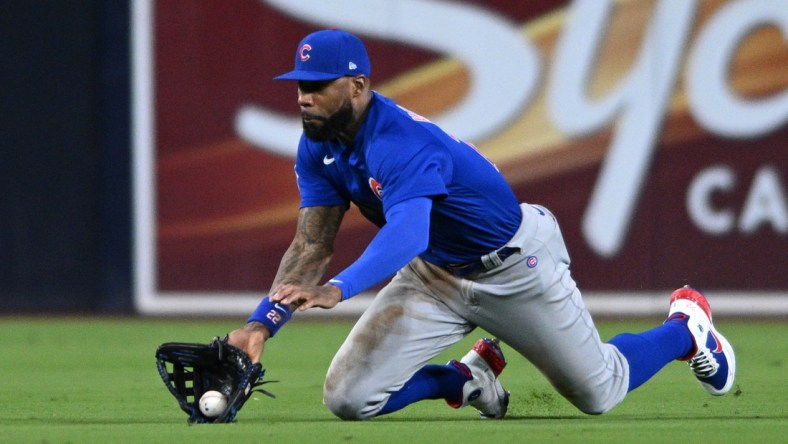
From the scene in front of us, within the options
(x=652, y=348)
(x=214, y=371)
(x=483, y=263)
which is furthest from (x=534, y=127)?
(x=214, y=371)

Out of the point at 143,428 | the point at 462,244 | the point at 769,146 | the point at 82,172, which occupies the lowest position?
the point at 82,172

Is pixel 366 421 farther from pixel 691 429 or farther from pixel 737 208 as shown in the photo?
pixel 737 208

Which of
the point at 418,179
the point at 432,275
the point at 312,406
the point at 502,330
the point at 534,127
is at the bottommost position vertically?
the point at 534,127

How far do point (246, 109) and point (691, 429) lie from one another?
23.8ft

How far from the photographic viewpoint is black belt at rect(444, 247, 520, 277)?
6051 millimetres

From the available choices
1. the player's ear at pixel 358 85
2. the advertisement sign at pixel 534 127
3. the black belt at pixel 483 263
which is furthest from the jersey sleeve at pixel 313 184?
the advertisement sign at pixel 534 127

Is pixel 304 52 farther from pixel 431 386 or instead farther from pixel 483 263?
pixel 431 386

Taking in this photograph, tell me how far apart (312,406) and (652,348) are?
5.19ft

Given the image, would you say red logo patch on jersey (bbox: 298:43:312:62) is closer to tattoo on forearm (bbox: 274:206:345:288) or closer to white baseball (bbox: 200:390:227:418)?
tattoo on forearm (bbox: 274:206:345:288)

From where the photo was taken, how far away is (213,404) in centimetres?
583

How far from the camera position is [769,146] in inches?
473

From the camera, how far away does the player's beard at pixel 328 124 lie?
5.70 m

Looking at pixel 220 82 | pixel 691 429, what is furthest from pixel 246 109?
pixel 691 429

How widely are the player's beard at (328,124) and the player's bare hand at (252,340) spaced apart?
2.63ft
